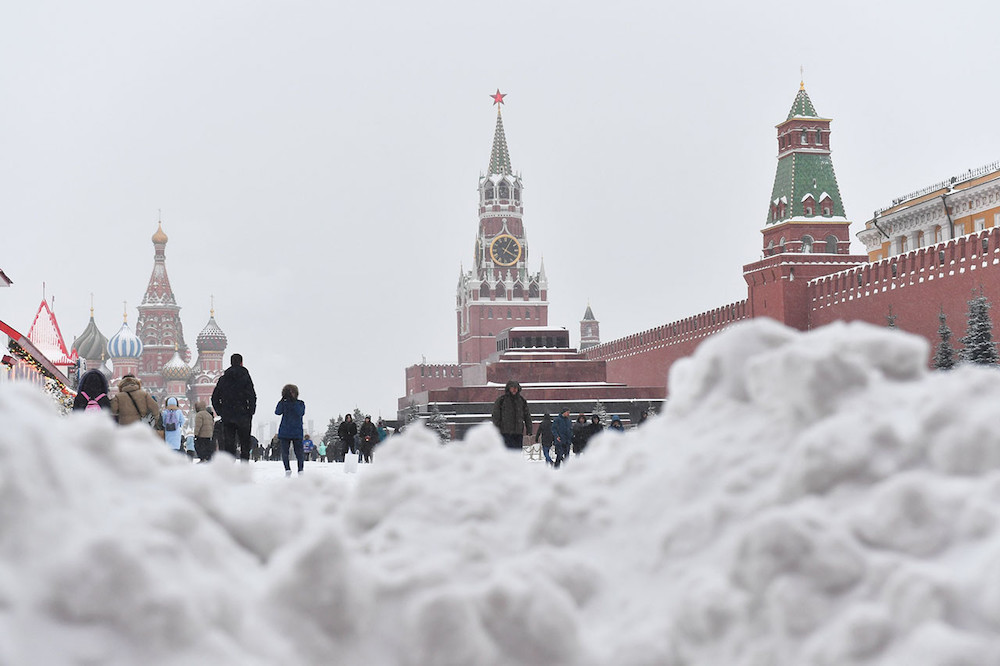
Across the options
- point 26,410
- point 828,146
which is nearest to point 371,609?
point 26,410

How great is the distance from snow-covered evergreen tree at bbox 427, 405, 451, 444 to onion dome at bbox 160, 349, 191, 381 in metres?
60.7

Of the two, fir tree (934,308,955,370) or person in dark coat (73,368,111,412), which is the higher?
fir tree (934,308,955,370)

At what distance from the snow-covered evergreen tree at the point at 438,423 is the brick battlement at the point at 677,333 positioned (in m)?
9.30

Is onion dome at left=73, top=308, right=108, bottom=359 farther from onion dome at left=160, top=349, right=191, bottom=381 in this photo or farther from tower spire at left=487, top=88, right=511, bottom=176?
tower spire at left=487, top=88, right=511, bottom=176

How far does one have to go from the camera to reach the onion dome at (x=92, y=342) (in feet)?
282

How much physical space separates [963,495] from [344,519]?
1275 millimetres

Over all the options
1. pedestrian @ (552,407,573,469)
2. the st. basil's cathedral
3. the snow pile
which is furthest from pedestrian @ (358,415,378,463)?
the st. basil's cathedral

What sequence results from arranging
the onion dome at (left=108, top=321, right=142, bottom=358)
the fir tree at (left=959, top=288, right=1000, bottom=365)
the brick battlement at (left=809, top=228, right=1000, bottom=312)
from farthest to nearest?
1. the onion dome at (left=108, top=321, right=142, bottom=358)
2. the brick battlement at (left=809, top=228, right=1000, bottom=312)
3. the fir tree at (left=959, top=288, right=1000, bottom=365)

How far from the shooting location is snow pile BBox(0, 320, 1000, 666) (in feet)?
5.41

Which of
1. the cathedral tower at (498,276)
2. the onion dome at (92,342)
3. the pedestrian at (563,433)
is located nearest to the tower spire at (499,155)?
the cathedral tower at (498,276)

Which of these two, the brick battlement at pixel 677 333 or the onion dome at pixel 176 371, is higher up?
the onion dome at pixel 176 371

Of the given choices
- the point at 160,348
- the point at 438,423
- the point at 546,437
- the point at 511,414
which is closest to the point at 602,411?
the point at 438,423

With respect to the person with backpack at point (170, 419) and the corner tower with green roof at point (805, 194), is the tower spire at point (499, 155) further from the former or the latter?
the person with backpack at point (170, 419)

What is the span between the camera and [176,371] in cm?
9000
